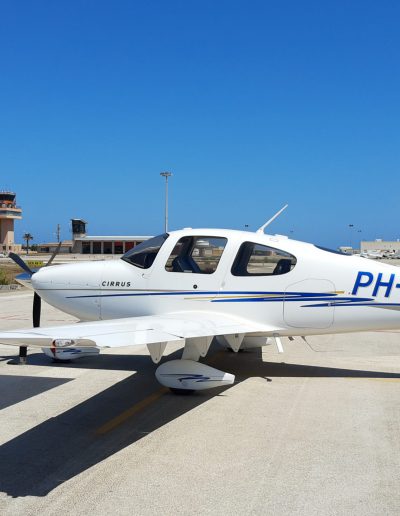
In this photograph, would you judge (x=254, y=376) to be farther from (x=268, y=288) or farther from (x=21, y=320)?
(x=21, y=320)

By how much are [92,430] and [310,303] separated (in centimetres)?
348

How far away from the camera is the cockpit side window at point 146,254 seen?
7898 mm

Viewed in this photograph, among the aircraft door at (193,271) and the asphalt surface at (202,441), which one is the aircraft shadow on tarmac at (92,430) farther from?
the aircraft door at (193,271)

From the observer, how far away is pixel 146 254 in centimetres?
795

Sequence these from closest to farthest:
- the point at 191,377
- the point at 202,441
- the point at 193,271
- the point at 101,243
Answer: the point at 202,441 → the point at 191,377 → the point at 193,271 → the point at 101,243

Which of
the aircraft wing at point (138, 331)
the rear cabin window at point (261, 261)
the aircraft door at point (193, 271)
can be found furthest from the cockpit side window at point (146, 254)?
the rear cabin window at point (261, 261)

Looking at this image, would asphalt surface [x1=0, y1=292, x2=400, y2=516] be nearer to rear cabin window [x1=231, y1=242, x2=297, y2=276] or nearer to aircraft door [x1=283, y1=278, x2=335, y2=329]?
aircraft door [x1=283, y1=278, x2=335, y2=329]

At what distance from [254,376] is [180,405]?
1.86 meters

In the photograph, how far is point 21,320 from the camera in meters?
13.9

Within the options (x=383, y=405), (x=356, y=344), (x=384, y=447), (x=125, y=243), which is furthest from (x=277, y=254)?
(x=125, y=243)

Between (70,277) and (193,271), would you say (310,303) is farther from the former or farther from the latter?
(70,277)

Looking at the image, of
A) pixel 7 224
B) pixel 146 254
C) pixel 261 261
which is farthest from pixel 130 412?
pixel 7 224

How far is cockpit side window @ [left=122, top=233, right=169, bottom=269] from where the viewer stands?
7.90 metres

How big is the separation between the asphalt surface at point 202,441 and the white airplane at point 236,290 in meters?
0.80
